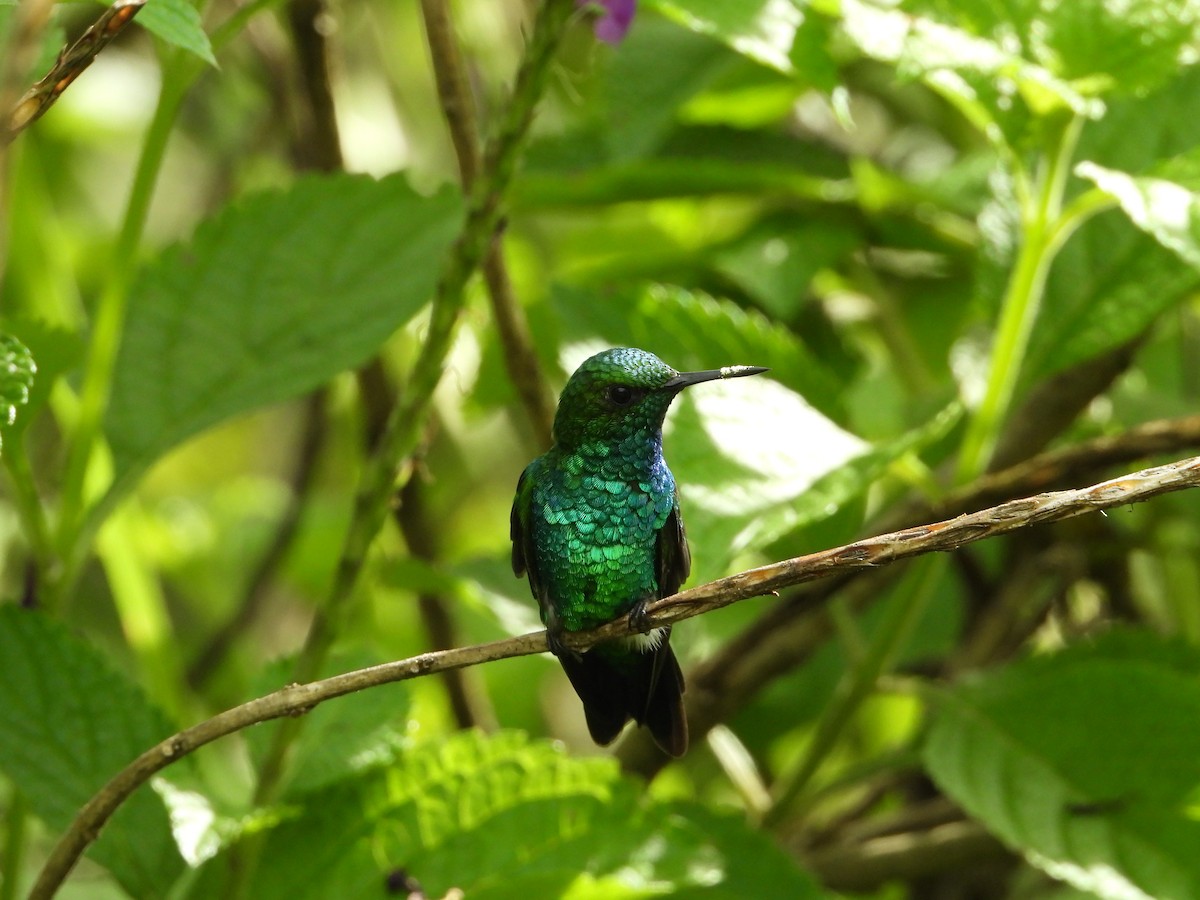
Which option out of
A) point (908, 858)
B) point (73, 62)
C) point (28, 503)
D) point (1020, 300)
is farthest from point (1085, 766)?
point (73, 62)

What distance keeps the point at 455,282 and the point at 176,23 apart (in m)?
0.40

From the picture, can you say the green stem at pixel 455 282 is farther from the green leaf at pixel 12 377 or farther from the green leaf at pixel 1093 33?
the green leaf at pixel 1093 33

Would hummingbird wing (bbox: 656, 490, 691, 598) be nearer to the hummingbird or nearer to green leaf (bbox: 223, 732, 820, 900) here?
the hummingbird

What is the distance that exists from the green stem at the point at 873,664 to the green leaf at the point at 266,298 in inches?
34.3

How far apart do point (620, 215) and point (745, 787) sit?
159 cm

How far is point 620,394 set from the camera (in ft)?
6.24

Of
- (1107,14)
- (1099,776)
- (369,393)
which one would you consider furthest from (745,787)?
(1107,14)

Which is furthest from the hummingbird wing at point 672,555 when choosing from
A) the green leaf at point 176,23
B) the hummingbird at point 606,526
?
the green leaf at point 176,23

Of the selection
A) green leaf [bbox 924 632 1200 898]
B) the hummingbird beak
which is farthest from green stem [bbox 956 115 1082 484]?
the hummingbird beak

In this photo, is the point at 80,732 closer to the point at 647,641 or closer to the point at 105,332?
the point at 105,332

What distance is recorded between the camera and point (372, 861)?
1937 millimetres

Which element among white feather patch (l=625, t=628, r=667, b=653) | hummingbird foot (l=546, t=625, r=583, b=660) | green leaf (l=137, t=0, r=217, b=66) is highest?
green leaf (l=137, t=0, r=217, b=66)

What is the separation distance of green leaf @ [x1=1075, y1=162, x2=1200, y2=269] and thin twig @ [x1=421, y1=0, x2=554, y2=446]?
0.83 metres

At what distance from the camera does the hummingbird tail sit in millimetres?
1837
